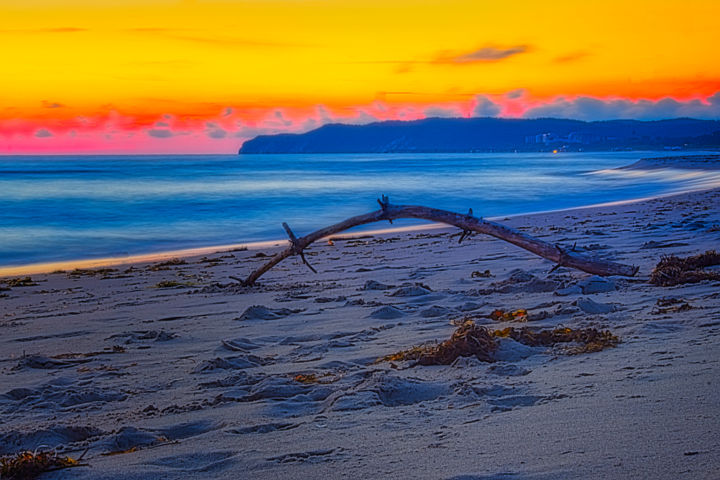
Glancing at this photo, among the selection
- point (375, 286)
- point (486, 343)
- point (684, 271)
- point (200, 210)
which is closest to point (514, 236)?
point (684, 271)

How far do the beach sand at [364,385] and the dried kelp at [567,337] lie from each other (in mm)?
109

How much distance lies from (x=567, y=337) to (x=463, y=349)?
2.29ft

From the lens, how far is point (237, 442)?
9.78 feet

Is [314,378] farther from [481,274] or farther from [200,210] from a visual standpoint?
[200,210]

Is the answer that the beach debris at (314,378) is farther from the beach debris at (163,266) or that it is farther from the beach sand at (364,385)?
the beach debris at (163,266)

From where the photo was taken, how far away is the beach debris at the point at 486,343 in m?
4.00

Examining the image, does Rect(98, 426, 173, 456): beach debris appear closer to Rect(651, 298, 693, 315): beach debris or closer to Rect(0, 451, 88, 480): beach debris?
Rect(0, 451, 88, 480): beach debris

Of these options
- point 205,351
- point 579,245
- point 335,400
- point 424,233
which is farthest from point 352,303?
point 424,233

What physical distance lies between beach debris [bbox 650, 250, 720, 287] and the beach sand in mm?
143

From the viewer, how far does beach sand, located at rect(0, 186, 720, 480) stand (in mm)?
2547

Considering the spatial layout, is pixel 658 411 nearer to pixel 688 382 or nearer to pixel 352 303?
pixel 688 382

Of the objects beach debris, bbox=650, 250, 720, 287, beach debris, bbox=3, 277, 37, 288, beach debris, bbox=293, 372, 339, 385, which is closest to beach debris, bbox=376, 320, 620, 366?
beach debris, bbox=293, 372, 339, 385

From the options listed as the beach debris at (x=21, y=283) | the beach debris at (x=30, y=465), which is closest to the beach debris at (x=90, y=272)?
the beach debris at (x=21, y=283)

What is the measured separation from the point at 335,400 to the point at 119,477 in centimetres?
113
